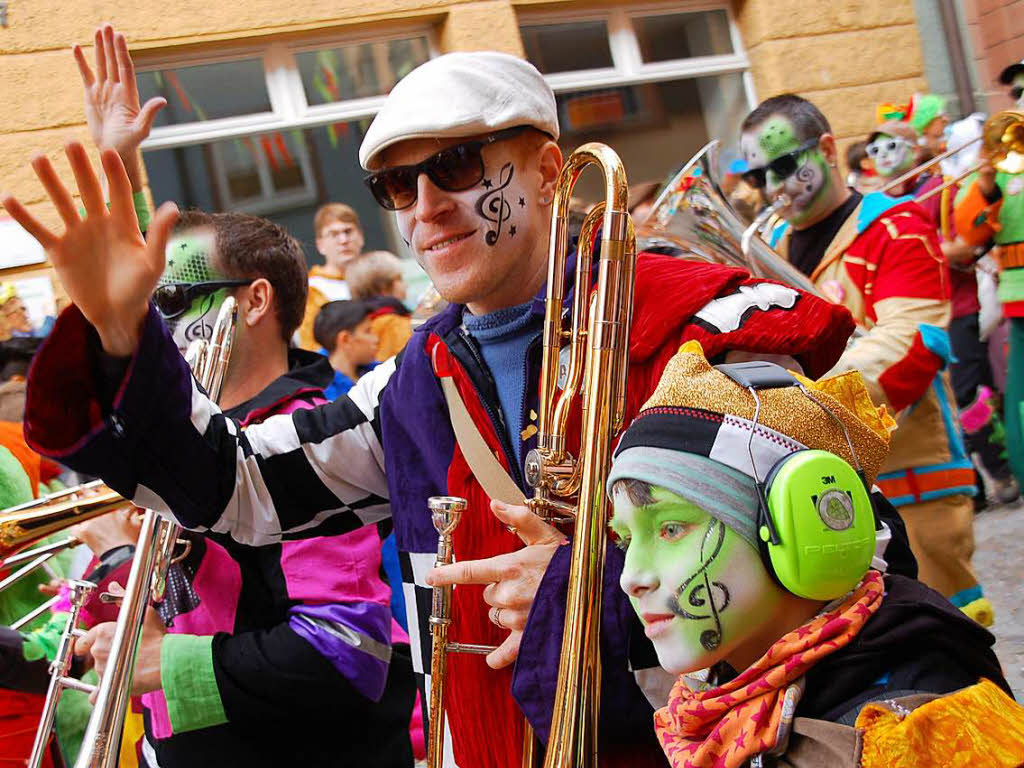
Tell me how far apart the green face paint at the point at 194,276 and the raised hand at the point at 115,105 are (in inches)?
29.0

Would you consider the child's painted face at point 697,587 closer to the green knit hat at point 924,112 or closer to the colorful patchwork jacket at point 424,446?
the colorful patchwork jacket at point 424,446

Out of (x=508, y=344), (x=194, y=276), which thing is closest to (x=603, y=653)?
(x=508, y=344)

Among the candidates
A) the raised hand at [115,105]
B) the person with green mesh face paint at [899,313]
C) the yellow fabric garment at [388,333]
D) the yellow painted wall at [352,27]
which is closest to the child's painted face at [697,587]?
the raised hand at [115,105]

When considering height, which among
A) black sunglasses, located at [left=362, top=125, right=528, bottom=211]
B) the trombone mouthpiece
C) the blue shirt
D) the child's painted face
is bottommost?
the child's painted face

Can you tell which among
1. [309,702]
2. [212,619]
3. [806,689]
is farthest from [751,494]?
[212,619]

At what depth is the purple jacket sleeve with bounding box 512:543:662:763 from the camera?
1748 millimetres

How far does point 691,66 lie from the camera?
9.40 metres

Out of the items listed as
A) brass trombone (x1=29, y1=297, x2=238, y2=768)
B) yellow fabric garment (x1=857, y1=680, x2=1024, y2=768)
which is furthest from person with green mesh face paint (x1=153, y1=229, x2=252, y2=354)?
yellow fabric garment (x1=857, y1=680, x2=1024, y2=768)

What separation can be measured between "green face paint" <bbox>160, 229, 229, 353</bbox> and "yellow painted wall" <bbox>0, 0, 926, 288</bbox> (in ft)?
15.8

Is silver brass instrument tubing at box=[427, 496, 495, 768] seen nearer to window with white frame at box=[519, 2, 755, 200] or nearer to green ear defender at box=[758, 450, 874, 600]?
green ear defender at box=[758, 450, 874, 600]

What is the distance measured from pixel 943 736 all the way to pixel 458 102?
3.99 feet

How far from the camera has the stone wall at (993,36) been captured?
896 cm

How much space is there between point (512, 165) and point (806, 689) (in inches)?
41.3

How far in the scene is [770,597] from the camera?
1.49 m
